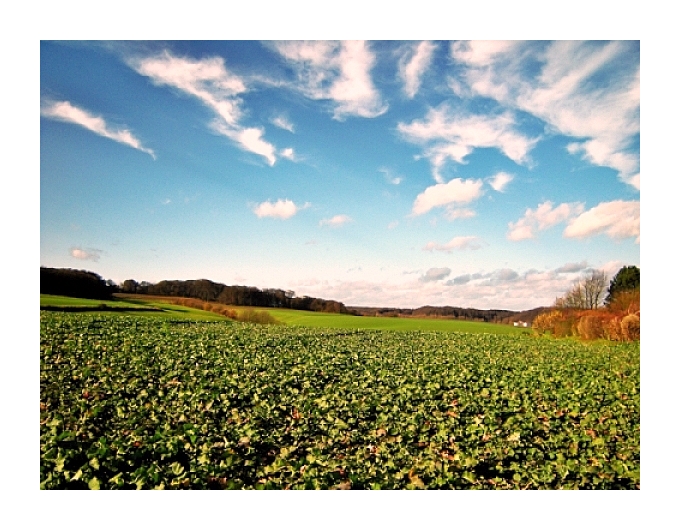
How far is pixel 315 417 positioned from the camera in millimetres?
3967

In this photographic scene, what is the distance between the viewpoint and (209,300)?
502 cm

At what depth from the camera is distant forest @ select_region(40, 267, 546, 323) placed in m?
4.41

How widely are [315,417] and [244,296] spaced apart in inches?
66.8

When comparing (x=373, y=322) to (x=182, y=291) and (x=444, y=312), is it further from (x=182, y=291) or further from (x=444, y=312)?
(x=182, y=291)

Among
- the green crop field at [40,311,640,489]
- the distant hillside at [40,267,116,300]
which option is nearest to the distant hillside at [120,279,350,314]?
the distant hillside at [40,267,116,300]

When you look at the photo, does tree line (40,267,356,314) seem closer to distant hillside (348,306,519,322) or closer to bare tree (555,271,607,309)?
distant hillside (348,306,519,322)

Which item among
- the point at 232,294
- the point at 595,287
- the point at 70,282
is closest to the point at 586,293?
the point at 595,287

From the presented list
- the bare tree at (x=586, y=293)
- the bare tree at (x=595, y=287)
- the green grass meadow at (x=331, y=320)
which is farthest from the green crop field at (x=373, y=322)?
the bare tree at (x=595, y=287)

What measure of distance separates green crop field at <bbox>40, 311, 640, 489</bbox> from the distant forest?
13.5 inches

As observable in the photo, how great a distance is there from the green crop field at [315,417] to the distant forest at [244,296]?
34cm

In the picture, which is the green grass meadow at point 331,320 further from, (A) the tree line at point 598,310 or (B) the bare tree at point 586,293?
(B) the bare tree at point 586,293

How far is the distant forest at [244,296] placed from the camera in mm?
4414

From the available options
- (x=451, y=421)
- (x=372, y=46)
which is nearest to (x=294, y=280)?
(x=451, y=421)

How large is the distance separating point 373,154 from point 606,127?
2047 mm
